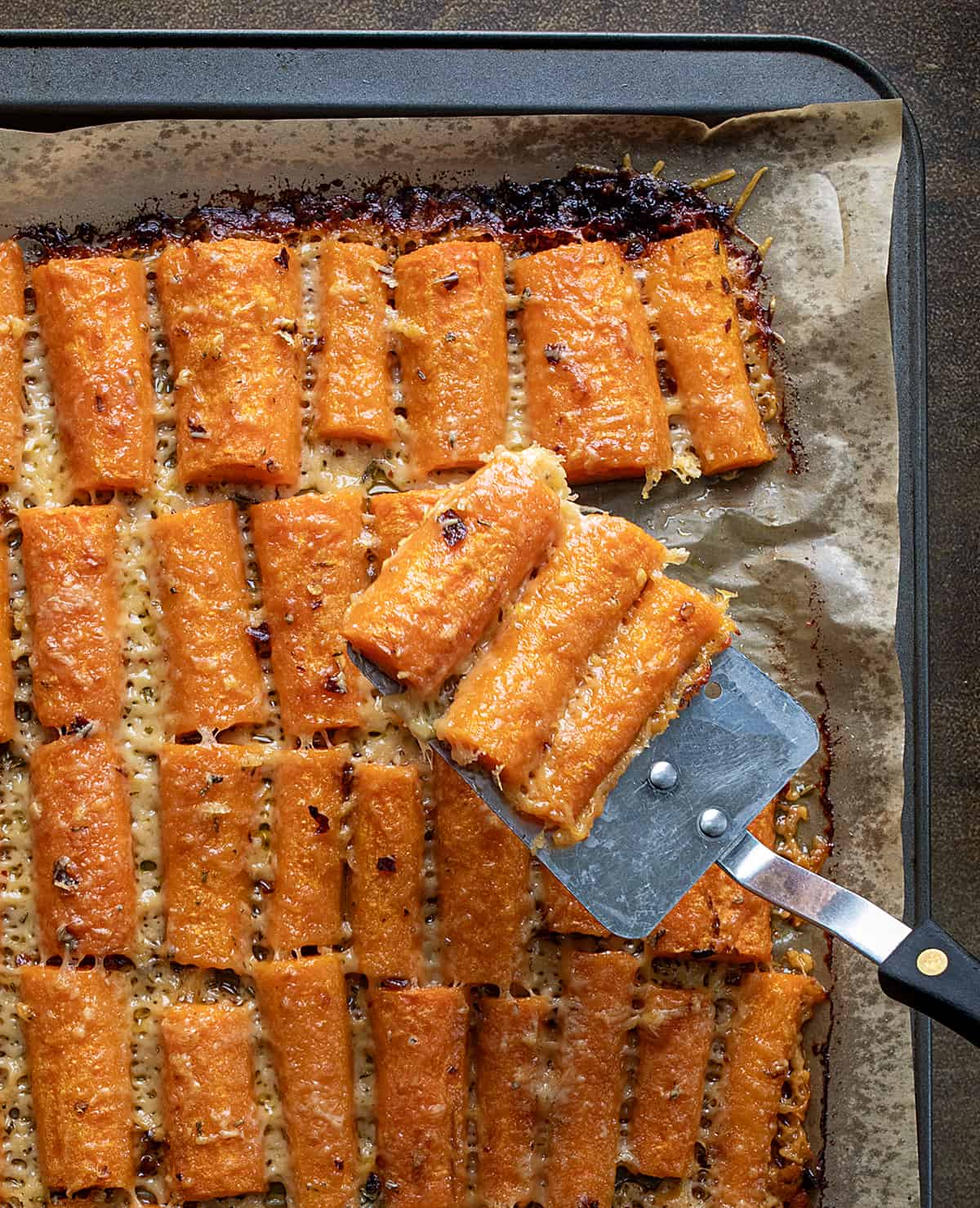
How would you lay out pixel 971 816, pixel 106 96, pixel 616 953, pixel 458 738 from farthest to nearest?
pixel 971 816 < pixel 106 96 < pixel 616 953 < pixel 458 738

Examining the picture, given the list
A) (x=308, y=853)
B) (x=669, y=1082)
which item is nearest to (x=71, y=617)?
(x=308, y=853)

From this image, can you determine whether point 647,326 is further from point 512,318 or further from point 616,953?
point 616,953

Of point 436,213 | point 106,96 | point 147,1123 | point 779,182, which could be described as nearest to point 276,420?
point 436,213

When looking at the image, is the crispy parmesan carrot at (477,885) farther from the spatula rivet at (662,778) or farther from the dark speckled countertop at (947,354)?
the dark speckled countertop at (947,354)

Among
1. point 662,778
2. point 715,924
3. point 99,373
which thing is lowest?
point 715,924

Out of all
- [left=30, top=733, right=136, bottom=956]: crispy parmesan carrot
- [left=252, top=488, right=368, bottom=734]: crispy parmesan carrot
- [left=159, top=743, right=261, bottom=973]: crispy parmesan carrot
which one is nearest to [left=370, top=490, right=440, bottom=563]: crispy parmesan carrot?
[left=252, top=488, right=368, bottom=734]: crispy parmesan carrot

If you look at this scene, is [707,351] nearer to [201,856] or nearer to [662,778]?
[662,778]
